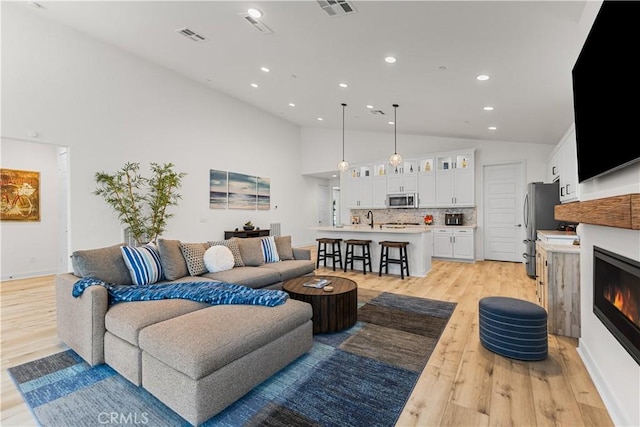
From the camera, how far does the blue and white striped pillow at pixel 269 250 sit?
4403mm

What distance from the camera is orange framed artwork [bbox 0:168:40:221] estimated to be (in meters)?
5.44

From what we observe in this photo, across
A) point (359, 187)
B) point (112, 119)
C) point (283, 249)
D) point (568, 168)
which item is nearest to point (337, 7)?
point (283, 249)

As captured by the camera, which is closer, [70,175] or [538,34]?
[538,34]

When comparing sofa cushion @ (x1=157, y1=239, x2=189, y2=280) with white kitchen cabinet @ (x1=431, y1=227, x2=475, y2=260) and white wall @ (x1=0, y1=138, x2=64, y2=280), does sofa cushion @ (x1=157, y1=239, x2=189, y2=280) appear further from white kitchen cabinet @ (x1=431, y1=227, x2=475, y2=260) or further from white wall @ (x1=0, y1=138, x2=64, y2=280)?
white kitchen cabinet @ (x1=431, y1=227, x2=475, y2=260)

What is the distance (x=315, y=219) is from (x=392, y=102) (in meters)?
6.01

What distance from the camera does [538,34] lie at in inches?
99.8

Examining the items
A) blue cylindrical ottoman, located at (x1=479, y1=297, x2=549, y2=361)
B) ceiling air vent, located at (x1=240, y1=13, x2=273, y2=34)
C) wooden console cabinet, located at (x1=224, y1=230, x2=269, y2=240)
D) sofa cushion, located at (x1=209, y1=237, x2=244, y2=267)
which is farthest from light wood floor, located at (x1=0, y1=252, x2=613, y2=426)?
ceiling air vent, located at (x1=240, y1=13, x2=273, y2=34)

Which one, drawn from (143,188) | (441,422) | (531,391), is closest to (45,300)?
(143,188)

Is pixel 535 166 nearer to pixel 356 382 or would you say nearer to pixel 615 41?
pixel 615 41

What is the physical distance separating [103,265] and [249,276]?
1444 mm

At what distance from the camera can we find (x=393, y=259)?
5629 millimetres

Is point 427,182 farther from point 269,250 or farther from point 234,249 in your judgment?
point 234,249

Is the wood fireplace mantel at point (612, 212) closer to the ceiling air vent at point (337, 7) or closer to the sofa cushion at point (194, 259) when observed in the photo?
the ceiling air vent at point (337, 7)

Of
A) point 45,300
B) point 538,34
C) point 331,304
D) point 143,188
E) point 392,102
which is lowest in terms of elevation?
point 45,300
